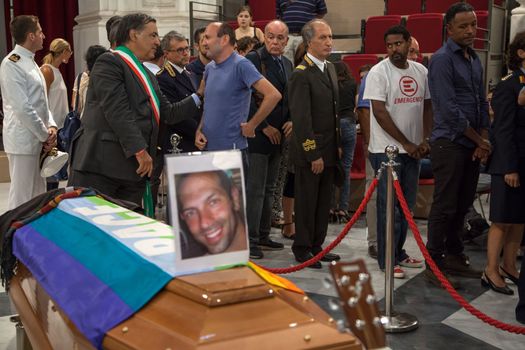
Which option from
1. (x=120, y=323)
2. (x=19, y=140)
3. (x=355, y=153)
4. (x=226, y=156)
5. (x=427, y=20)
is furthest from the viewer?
(x=427, y=20)

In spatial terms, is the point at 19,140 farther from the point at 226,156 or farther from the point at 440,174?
the point at 226,156

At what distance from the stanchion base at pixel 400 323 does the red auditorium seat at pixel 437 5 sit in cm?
609

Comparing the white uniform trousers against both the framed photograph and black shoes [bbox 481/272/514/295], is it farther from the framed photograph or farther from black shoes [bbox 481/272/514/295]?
the framed photograph

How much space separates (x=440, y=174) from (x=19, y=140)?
8.68 feet

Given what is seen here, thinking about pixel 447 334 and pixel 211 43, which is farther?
pixel 211 43

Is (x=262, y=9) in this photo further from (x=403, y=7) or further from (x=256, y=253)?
(x=256, y=253)

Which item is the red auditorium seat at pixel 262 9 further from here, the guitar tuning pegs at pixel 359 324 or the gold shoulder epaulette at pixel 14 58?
the guitar tuning pegs at pixel 359 324

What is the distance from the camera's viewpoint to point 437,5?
8.66 metres

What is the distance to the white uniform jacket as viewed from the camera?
171 inches

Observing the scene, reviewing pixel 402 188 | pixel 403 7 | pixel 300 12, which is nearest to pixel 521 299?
pixel 402 188

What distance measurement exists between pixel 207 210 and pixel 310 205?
2.88 meters

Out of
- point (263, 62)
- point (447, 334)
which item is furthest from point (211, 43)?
point (447, 334)

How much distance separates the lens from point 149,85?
3.25 metres

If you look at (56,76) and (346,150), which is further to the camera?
(56,76)
